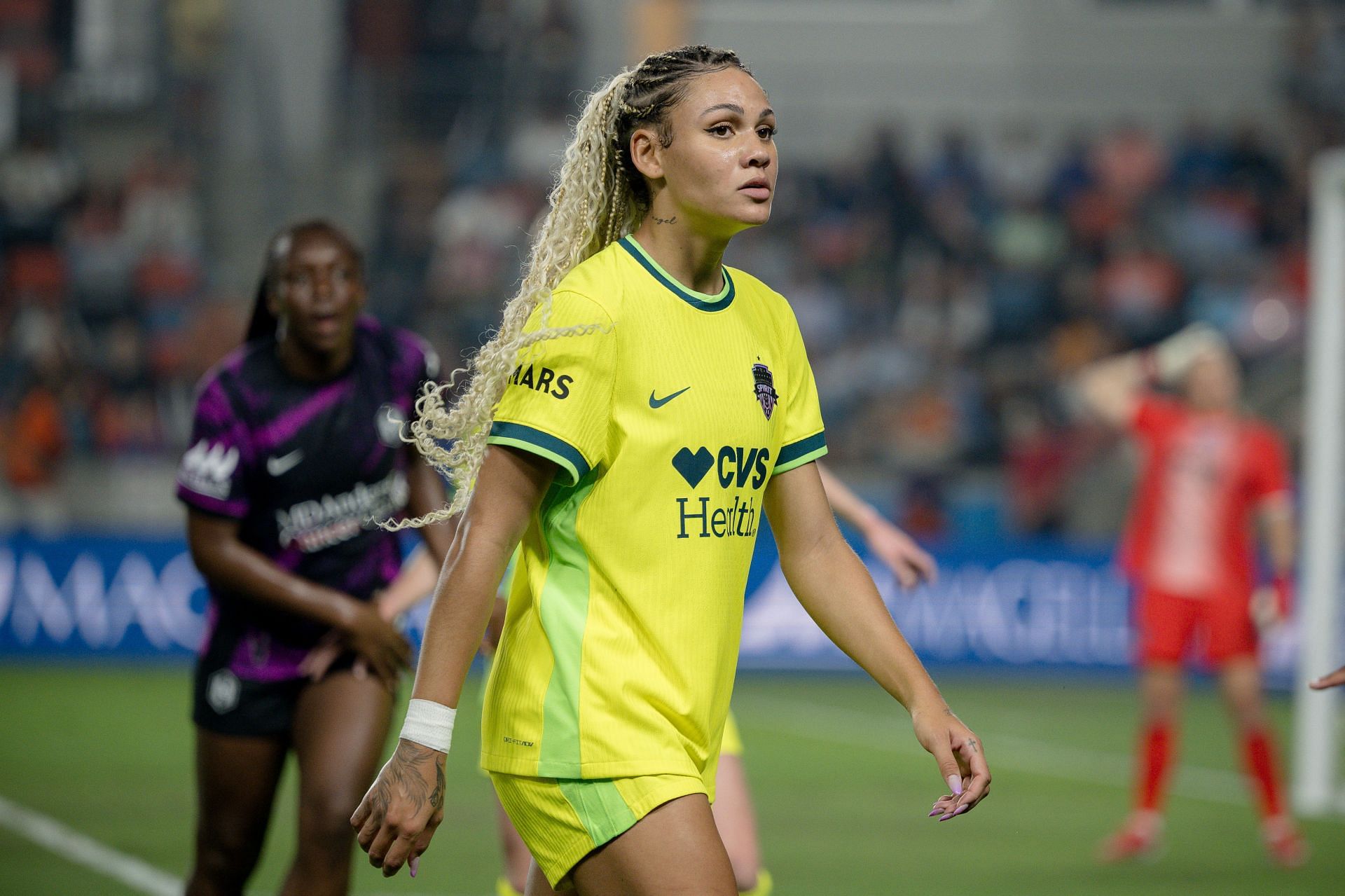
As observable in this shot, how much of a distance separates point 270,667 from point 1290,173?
673 inches

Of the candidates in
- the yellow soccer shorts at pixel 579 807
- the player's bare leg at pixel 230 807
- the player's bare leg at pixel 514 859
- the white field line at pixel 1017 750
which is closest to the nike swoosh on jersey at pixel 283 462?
the player's bare leg at pixel 230 807

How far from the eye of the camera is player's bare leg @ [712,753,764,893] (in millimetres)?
4746

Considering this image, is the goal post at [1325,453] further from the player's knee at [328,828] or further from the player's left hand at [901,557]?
the player's knee at [328,828]

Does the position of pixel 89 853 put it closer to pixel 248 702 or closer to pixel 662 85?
pixel 248 702

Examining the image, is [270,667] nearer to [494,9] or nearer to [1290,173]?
[494,9]

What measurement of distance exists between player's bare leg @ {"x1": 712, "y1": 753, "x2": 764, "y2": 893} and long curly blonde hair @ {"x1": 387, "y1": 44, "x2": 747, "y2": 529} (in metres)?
1.56

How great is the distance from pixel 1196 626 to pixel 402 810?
661 cm

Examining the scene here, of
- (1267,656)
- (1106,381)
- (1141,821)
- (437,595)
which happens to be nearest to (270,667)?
(437,595)

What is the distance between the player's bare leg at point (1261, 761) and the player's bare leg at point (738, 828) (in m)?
4.28

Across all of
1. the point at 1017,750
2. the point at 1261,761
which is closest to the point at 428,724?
the point at 1261,761

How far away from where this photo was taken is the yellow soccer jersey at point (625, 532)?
10.6ft

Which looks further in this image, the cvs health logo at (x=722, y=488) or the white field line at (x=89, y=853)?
the white field line at (x=89, y=853)

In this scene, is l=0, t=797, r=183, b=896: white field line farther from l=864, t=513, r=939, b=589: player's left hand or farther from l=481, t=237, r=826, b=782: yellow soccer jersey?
l=481, t=237, r=826, b=782: yellow soccer jersey

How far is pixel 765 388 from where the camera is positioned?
3.48m
